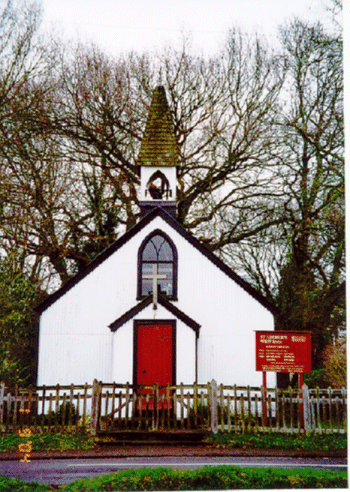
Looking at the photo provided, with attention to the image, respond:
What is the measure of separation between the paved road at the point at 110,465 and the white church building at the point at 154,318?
7.58 feet

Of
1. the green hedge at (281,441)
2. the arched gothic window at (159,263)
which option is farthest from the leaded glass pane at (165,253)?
the green hedge at (281,441)

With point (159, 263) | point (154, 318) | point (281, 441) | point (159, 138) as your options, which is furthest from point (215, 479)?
point (159, 138)

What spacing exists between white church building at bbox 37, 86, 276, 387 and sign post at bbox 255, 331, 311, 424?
0.67 metres

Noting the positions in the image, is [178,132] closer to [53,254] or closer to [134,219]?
[134,219]

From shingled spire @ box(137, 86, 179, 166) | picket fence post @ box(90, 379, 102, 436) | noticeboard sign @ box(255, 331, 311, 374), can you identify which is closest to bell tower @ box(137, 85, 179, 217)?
shingled spire @ box(137, 86, 179, 166)

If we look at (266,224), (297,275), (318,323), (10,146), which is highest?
(10,146)

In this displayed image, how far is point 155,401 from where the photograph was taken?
9430mm

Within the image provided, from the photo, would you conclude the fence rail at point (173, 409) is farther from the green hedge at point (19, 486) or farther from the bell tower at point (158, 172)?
the bell tower at point (158, 172)

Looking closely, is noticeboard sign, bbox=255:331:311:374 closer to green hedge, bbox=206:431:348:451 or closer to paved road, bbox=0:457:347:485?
green hedge, bbox=206:431:348:451

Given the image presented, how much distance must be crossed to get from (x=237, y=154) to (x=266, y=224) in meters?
2.19

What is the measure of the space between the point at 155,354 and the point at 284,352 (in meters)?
2.87

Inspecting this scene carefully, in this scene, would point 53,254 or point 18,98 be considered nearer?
point 18,98

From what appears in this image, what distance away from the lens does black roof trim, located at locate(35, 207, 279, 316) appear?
35.3 ft

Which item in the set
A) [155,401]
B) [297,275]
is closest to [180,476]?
[155,401]
